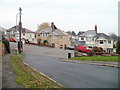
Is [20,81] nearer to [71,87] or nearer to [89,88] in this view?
[71,87]

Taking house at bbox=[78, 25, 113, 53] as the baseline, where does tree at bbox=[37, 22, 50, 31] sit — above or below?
above

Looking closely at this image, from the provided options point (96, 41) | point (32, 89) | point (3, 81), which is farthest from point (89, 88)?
point (96, 41)

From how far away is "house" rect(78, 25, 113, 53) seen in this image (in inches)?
1764

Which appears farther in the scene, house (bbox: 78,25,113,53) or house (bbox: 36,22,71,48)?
house (bbox: 36,22,71,48)

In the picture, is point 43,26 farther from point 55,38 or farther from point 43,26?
point 55,38

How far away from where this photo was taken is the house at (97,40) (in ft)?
147

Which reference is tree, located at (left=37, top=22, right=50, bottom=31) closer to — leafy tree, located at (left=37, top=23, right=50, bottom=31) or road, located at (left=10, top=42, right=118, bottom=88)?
leafy tree, located at (left=37, top=23, right=50, bottom=31)

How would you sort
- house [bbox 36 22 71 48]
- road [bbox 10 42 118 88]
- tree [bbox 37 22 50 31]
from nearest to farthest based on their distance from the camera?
road [bbox 10 42 118 88] → house [bbox 36 22 71 48] → tree [bbox 37 22 50 31]

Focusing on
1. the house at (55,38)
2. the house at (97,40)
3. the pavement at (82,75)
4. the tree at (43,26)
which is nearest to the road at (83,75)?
the pavement at (82,75)

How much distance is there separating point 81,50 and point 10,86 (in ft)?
98.5

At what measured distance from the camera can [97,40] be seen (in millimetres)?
46312

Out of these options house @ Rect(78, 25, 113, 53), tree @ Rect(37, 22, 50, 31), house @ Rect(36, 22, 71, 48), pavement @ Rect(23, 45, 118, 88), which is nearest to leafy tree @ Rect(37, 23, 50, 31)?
tree @ Rect(37, 22, 50, 31)

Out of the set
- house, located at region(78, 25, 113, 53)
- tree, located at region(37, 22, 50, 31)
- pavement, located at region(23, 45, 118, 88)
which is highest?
tree, located at region(37, 22, 50, 31)

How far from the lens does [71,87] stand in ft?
23.1
